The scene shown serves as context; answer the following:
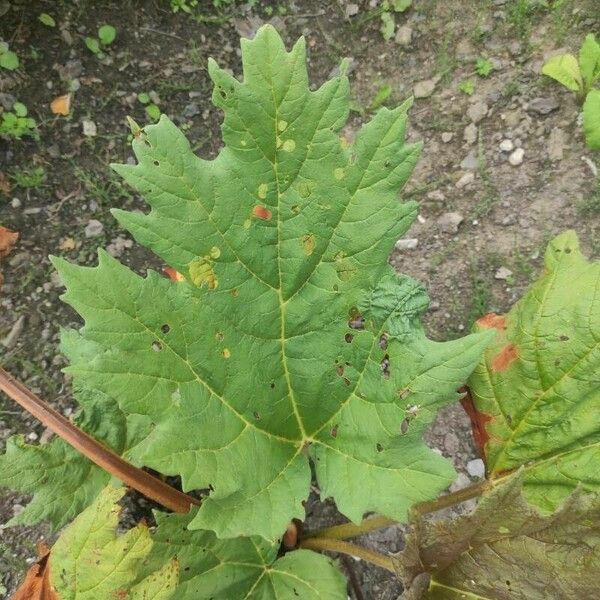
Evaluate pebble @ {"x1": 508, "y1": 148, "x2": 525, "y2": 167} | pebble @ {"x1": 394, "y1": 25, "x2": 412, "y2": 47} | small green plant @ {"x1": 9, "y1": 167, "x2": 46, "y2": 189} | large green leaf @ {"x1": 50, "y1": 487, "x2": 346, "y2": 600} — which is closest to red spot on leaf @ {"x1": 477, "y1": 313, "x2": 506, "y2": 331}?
large green leaf @ {"x1": 50, "y1": 487, "x2": 346, "y2": 600}

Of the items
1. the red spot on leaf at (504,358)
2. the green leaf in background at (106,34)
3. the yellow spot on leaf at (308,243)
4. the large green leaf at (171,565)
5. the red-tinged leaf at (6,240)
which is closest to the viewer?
the large green leaf at (171,565)

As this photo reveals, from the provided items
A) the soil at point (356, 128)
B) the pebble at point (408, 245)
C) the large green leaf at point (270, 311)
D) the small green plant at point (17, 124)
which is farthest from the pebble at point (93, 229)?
the large green leaf at point (270, 311)

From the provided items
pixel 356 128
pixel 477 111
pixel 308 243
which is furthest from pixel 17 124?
pixel 477 111

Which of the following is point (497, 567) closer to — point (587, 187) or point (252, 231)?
point (252, 231)

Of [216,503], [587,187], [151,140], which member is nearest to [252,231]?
[151,140]

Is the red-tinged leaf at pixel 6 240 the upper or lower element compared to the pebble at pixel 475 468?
upper

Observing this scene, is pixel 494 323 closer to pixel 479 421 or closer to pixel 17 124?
pixel 479 421

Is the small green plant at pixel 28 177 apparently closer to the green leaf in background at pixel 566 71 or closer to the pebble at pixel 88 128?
the pebble at pixel 88 128

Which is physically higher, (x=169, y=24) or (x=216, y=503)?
(x=169, y=24)
